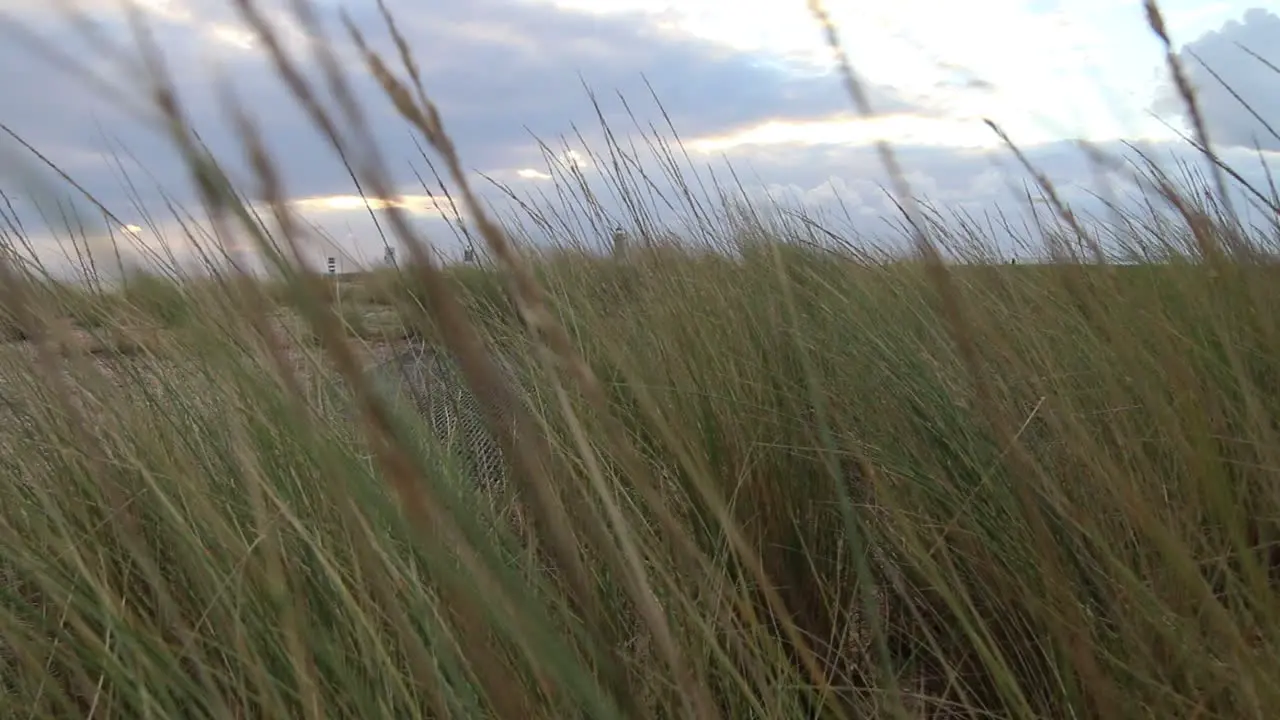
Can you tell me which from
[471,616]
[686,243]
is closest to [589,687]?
[471,616]

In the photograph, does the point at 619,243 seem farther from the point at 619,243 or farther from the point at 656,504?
the point at 656,504

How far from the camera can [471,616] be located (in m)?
0.36

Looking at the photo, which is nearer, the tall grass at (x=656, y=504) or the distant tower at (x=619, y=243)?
the tall grass at (x=656, y=504)

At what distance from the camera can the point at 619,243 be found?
2598mm

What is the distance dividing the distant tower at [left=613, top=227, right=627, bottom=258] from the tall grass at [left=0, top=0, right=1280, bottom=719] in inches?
19.0

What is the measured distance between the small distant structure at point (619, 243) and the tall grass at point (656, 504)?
482 mm

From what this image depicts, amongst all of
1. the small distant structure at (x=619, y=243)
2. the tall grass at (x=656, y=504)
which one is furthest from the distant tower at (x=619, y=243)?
the tall grass at (x=656, y=504)

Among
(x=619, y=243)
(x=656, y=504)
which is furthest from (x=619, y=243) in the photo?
(x=656, y=504)

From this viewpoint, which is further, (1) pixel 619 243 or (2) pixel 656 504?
(1) pixel 619 243

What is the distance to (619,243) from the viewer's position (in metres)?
2.60

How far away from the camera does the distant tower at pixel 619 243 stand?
2.54m

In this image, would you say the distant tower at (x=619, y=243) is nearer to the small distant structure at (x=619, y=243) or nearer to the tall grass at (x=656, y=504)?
the small distant structure at (x=619, y=243)

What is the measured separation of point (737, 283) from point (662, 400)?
0.75 m

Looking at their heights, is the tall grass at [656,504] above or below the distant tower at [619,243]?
below
